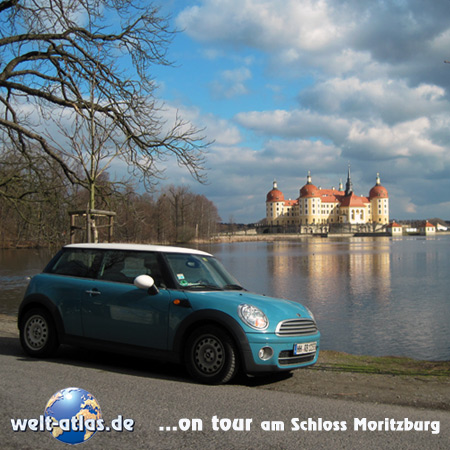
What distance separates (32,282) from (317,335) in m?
4.61

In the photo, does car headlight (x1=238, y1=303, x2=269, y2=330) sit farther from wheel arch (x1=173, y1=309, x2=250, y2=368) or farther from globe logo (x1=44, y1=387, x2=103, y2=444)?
globe logo (x1=44, y1=387, x2=103, y2=444)

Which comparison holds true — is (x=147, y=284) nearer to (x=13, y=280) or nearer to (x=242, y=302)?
(x=242, y=302)

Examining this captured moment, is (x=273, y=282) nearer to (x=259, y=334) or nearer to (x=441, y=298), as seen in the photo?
(x=441, y=298)

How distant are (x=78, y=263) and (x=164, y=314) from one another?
205 cm

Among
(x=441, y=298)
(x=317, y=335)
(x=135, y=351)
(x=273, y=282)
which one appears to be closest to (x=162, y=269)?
(x=135, y=351)

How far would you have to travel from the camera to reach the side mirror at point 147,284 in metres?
7.29

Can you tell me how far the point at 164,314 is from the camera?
283 inches

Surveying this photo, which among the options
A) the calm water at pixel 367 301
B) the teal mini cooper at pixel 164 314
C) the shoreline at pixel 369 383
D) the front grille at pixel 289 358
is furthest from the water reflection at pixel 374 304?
the teal mini cooper at pixel 164 314

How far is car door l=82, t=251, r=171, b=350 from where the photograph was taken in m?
7.26

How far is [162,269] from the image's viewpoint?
7652 millimetres

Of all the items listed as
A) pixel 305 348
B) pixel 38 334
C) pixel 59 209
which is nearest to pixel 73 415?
pixel 305 348

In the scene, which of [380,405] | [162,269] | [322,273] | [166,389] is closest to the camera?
[380,405]

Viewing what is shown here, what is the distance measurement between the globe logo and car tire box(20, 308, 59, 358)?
2.52 m


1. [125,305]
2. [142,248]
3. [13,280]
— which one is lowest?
[13,280]
